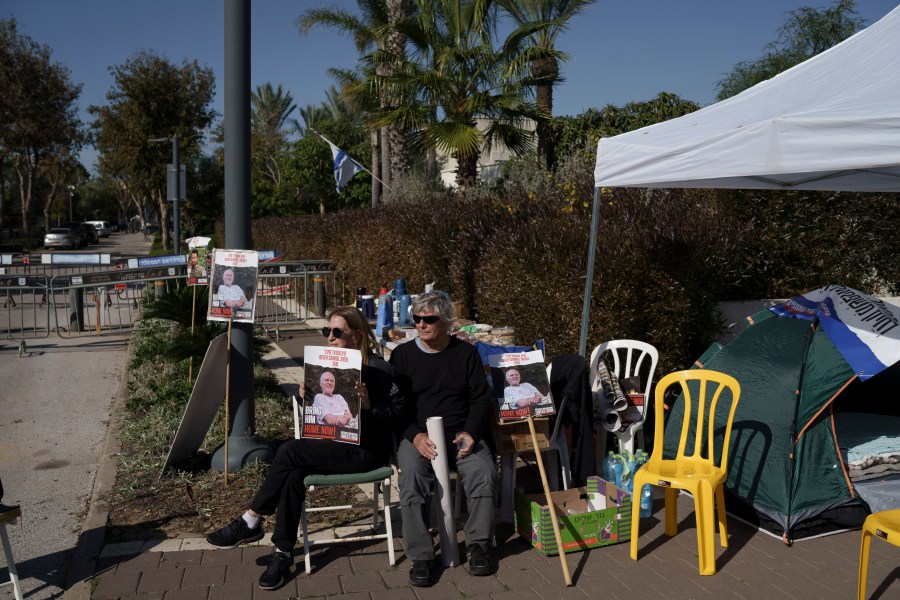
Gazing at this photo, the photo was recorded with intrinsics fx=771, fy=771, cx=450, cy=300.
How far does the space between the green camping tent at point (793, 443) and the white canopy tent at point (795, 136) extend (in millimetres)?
1172

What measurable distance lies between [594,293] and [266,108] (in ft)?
207

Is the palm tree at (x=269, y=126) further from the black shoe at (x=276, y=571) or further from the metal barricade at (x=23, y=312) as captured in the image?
the black shoe at (x=276, y=571)

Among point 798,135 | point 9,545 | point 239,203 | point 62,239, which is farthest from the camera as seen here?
point 62,239

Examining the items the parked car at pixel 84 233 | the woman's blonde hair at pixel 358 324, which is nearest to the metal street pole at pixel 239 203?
the woman's blonde hair at pixel 358 324

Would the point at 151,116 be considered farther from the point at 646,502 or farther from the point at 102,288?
the point at 646,502

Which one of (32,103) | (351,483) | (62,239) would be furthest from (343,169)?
(62,239)

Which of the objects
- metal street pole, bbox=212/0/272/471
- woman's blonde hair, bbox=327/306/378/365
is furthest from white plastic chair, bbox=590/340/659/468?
metal street pole, bbox=212/0/272/471

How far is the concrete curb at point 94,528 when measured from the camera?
4023 mm

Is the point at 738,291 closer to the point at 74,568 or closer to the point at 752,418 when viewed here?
the point at 752,418

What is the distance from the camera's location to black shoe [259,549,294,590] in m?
3.98

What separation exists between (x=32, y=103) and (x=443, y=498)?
43282 millimetres

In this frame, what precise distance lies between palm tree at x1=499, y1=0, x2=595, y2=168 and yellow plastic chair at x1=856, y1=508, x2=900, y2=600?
34.9 feet

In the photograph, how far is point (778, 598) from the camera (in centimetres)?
393

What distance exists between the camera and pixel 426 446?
435 centimetres
